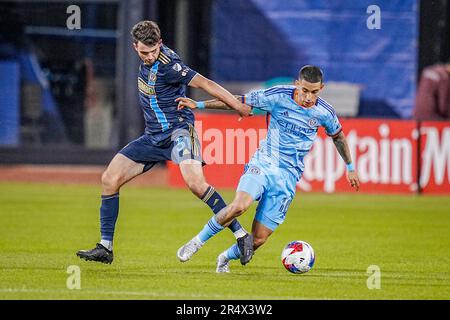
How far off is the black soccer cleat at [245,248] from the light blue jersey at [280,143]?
1.14ft

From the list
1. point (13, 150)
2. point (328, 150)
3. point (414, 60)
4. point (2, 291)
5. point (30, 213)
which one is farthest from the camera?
point (13, 150)

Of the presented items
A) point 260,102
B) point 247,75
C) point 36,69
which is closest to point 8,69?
point 36,69

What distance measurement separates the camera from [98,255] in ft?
36.2

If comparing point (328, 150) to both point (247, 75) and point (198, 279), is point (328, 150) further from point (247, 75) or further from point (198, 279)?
point (198, 279)

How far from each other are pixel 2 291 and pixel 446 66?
1561 cm

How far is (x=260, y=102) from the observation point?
10.9 m

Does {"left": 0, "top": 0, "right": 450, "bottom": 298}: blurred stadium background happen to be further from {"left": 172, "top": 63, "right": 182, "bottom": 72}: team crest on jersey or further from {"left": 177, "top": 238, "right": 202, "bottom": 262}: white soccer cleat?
{"left": 177, "top": 238, "right": 202, "bottom": 262}: white soccer cleat

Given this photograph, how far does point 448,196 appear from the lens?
2020 cm

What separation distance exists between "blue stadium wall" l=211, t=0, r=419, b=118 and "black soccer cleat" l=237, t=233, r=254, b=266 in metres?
12.8

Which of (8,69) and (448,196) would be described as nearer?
(448,196)

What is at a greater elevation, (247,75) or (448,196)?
(247,75)

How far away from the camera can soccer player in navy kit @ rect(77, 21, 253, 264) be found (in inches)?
435

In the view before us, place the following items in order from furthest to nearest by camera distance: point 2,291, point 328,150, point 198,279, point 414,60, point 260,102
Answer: point 414,60
point 328,150
point 260,102
point 198,279
point 2,291

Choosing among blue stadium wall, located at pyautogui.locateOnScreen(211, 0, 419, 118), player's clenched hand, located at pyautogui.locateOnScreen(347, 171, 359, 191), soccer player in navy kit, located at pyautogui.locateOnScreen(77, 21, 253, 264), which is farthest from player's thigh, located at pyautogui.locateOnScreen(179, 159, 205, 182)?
blue stadium wall, located at pyautogui.locateOnScreen(211, 0, 419, 118)
